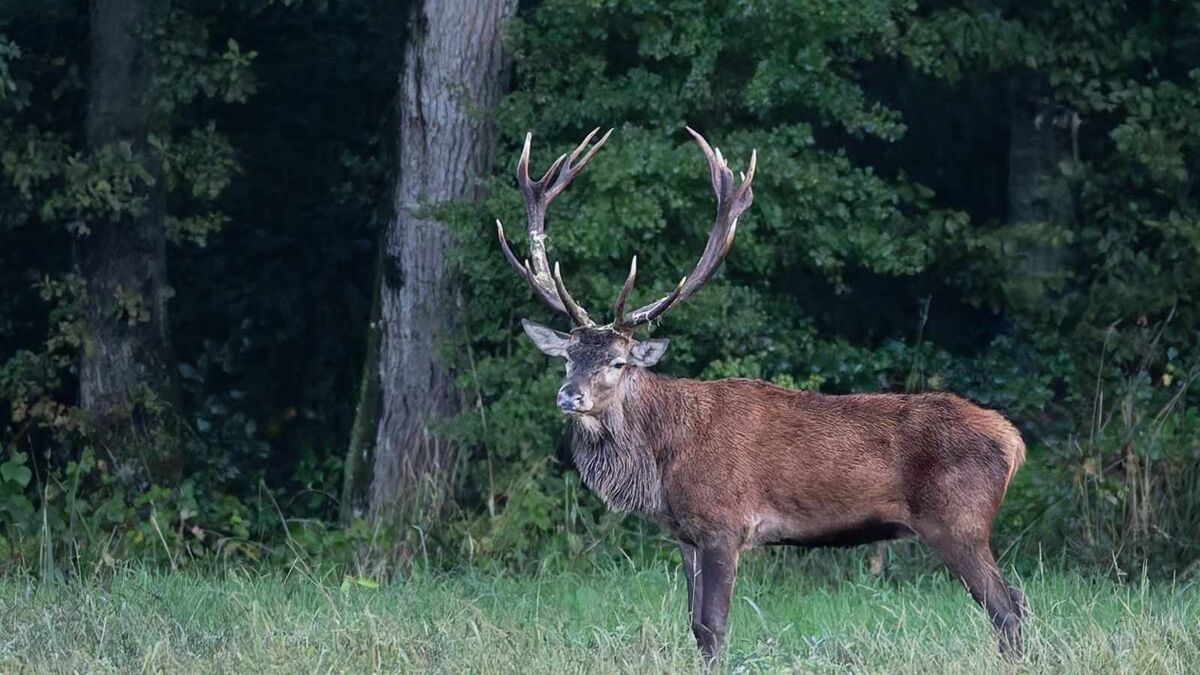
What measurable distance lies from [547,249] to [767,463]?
286 centimetres

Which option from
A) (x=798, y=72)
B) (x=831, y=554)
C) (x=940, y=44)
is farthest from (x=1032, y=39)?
(x=831, y=554)

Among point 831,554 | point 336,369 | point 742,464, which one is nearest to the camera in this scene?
point 742,464

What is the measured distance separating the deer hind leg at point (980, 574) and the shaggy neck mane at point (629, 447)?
1.11 meters

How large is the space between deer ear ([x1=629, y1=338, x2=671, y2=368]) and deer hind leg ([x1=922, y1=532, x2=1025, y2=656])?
1.32 metres

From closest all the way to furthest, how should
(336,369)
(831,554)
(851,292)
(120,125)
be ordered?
(831,554), (120,125), (851,292), (336,369)

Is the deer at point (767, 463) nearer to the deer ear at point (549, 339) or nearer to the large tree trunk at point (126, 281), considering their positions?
the deer ear at point (549, 339)

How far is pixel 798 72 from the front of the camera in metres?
10.4

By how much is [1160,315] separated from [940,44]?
198 centimetres

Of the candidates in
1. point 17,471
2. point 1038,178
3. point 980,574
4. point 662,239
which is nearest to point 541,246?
point 662,239

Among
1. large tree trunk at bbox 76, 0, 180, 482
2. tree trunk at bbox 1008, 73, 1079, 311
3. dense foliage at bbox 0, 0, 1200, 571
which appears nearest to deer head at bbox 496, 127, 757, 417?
dense foliage at bbox 0, 0, 1200, 571

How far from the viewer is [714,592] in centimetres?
751

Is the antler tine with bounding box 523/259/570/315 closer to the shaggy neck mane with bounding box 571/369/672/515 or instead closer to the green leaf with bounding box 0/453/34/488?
the shaggy neck mane with bounding box 571/369/672/515

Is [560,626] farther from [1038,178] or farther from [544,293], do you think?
[1038,178]

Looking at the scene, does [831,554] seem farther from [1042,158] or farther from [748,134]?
[1042,158]
